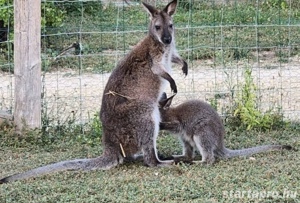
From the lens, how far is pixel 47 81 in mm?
10883

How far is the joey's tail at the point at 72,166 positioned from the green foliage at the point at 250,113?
1.93 meters

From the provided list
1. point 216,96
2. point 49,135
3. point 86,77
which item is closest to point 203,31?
point 86,77

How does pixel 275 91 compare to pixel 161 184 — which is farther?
pixel 275 91

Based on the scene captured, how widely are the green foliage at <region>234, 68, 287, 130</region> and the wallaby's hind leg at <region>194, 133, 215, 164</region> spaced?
143cm

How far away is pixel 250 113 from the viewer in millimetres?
8188

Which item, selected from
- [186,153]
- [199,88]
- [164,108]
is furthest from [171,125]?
[199,88]

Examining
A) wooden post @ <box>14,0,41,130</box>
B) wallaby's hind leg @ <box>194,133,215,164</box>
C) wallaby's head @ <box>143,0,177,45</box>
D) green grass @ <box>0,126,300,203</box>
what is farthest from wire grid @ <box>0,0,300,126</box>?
wallaby's hind leg @ <box>194,133,215,164</box>

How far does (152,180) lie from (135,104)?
83 centimetres

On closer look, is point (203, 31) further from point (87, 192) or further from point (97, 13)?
point (87, 192)

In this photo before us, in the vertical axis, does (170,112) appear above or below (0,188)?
above

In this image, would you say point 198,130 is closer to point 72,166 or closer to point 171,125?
point 171,125

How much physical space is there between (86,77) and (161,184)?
5.07 meters

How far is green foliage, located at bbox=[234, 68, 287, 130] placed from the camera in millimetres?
8148

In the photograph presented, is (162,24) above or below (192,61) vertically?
above
